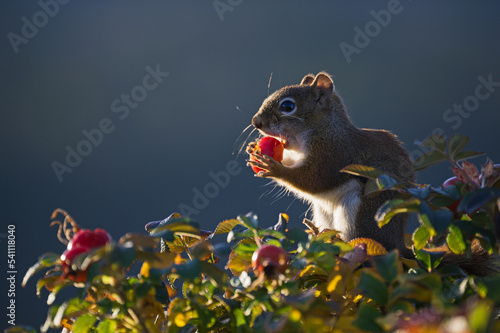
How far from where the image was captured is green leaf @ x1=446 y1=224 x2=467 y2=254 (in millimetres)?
552

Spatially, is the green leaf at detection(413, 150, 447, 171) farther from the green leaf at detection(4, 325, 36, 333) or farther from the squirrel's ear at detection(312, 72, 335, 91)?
the squirrel's ear at detection(312, 72, 335, 91)

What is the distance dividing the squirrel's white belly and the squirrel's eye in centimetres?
27

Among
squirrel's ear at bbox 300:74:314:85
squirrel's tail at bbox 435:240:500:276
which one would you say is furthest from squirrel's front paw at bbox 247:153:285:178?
squirrel's tail at bbox 435:240:500:276

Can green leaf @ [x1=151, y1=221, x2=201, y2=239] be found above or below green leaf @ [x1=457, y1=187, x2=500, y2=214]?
above

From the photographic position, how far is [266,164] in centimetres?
134

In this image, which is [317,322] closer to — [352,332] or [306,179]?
[352,332]

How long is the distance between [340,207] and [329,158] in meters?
0.18

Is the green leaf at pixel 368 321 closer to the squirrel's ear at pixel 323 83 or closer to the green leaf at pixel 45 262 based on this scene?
the green leaf at pixel 45 262

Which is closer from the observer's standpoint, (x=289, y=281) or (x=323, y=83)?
(x=289, y=281)

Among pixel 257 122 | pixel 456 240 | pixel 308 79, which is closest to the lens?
pixel 456 240

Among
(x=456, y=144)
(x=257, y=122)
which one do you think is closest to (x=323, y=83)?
(x=257, y=122)

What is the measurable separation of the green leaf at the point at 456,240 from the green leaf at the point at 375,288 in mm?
173

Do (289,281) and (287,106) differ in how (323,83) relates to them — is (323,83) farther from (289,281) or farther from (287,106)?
(289,281)

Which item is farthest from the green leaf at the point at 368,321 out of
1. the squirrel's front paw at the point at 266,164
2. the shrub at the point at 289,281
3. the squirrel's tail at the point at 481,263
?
the squirrel's front paw at the point at 266,164
